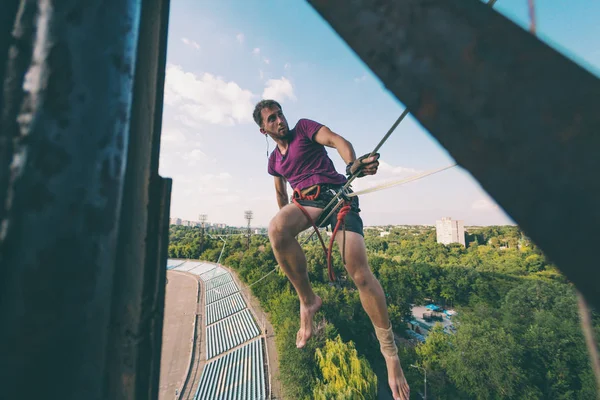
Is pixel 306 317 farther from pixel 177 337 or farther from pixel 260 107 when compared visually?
pixel 177 337

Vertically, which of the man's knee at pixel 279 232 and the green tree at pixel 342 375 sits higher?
the man's knee at pixel 279 232

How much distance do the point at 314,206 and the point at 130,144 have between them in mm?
2327

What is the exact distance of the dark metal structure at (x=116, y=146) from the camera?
0.39 metres

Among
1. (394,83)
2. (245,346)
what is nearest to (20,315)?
(394,83)

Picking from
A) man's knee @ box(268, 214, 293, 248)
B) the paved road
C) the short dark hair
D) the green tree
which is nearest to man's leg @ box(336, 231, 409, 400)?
man's knee @ box(268, 214, 293, 248)

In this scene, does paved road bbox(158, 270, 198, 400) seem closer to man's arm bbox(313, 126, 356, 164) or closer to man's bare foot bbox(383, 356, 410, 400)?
man's bare foot bbox(383, 356, 410, 400)

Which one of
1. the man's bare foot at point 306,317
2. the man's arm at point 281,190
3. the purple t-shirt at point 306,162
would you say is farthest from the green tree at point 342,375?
the purple t-shirt at point 306,162

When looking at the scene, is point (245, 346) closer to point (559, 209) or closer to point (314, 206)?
point (314, 206)

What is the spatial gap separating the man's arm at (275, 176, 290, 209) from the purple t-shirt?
1.36 feet

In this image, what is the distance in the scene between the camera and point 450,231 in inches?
3108

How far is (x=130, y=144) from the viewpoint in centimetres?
62

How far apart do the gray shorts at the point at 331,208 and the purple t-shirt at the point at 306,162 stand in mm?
93

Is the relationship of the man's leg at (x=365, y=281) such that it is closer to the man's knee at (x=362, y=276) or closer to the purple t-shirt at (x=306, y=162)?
the man's knee at (x=362, y=276)

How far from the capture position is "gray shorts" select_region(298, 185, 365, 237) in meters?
2.76
